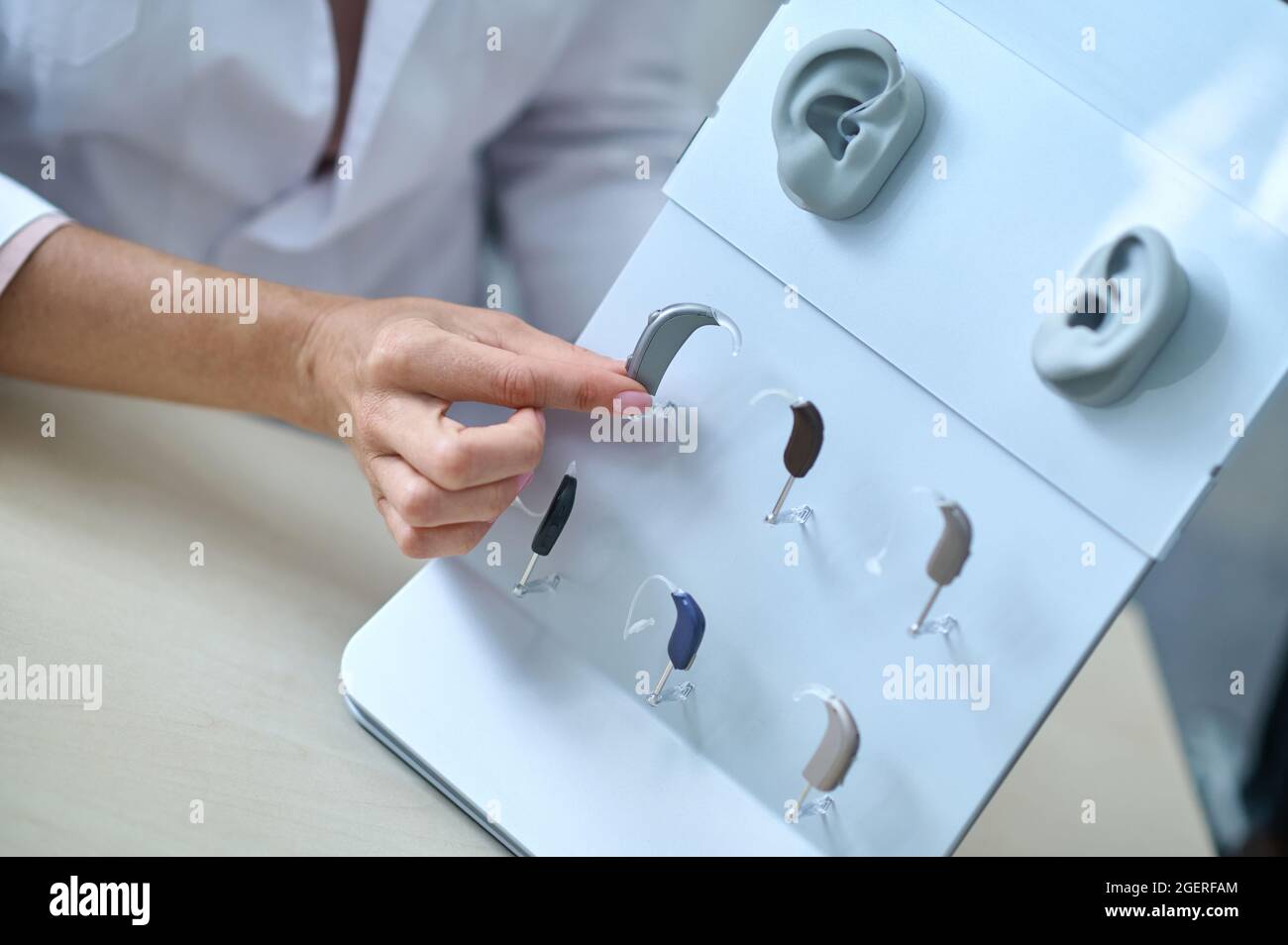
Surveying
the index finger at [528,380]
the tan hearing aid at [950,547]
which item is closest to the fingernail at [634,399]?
the index finger at [528,380]

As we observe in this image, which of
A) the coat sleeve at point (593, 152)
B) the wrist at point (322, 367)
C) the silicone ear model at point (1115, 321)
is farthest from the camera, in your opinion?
the coat sleeve at point (593, 152)

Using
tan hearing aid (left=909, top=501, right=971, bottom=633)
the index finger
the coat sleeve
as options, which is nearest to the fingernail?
the index finger

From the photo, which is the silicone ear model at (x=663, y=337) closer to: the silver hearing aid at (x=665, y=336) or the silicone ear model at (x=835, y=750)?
the silver hearing aid at (x=665, y=336)

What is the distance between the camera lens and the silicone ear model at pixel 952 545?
0.39 metres

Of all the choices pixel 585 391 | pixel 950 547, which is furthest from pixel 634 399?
pixel 950 547

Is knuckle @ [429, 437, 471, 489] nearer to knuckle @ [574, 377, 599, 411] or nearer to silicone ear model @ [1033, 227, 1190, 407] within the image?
knuckle @ [574, 377, 599, 411]

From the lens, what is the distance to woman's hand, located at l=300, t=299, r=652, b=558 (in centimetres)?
42

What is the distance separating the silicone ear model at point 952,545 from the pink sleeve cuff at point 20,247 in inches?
17.9

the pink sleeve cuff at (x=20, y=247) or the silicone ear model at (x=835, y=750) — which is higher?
the silicone ear model at (x=835, y=750)

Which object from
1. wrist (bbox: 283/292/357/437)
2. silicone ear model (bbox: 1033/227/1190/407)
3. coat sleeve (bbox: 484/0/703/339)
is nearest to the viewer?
silicone ear model (bbox: 1033/227/1190/407)

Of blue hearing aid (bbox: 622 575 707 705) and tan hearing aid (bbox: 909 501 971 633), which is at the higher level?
tan hearing aid (bbox: 909 501 971 633)

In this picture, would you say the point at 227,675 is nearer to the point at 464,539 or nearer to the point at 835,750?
the point at 464,539

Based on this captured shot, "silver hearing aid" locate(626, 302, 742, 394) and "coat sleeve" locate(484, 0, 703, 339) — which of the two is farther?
"coat sleeve" locate(484, 0, 703, 339)
